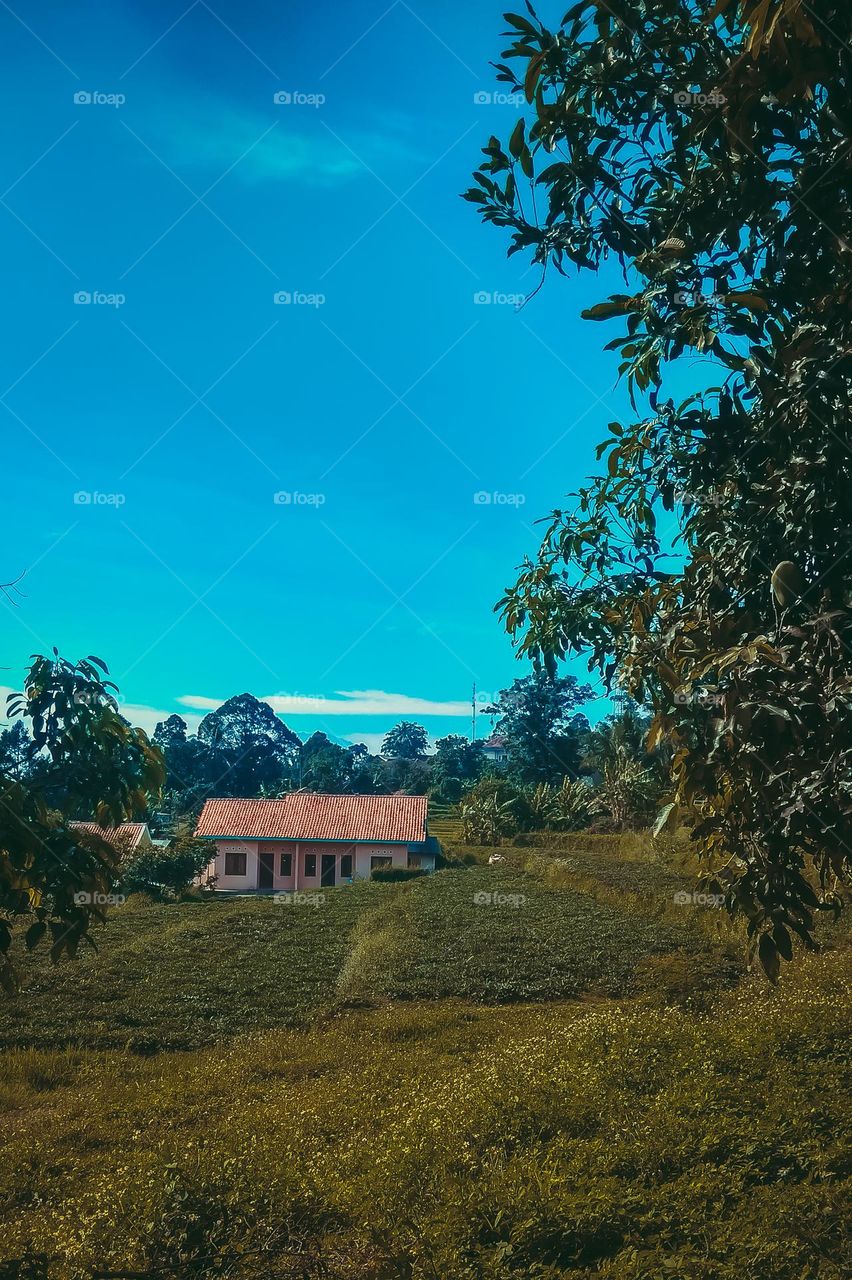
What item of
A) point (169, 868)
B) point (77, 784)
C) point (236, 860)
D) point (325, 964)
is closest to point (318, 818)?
point (236, 860)

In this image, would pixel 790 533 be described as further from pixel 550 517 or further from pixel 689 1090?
pixel 689 1090

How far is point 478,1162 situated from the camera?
6.21 m

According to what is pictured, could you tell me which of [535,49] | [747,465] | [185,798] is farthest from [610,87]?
[185,798]

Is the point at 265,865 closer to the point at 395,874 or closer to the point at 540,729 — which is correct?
the point at 395,874

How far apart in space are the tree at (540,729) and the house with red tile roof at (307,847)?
21.6m

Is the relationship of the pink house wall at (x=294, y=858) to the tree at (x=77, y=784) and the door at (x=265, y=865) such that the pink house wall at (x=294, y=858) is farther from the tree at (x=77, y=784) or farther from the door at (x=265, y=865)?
the tree at (x=77, y=784)

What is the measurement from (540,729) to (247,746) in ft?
71.7

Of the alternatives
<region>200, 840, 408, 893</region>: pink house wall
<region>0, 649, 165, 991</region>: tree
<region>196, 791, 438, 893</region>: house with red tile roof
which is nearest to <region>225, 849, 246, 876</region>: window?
<region>196, 791, 438, 893</region>: house with red tile roof

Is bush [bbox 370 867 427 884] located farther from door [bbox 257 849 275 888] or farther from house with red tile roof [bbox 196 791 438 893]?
door [bbox 257 849 275 888]

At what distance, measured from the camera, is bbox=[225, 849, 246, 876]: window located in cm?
3806

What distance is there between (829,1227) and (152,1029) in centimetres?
1046

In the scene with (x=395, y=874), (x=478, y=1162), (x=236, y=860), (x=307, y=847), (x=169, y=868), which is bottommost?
(x=478, y=1162)

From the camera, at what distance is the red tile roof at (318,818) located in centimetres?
3766

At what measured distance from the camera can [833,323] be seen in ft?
14.8
